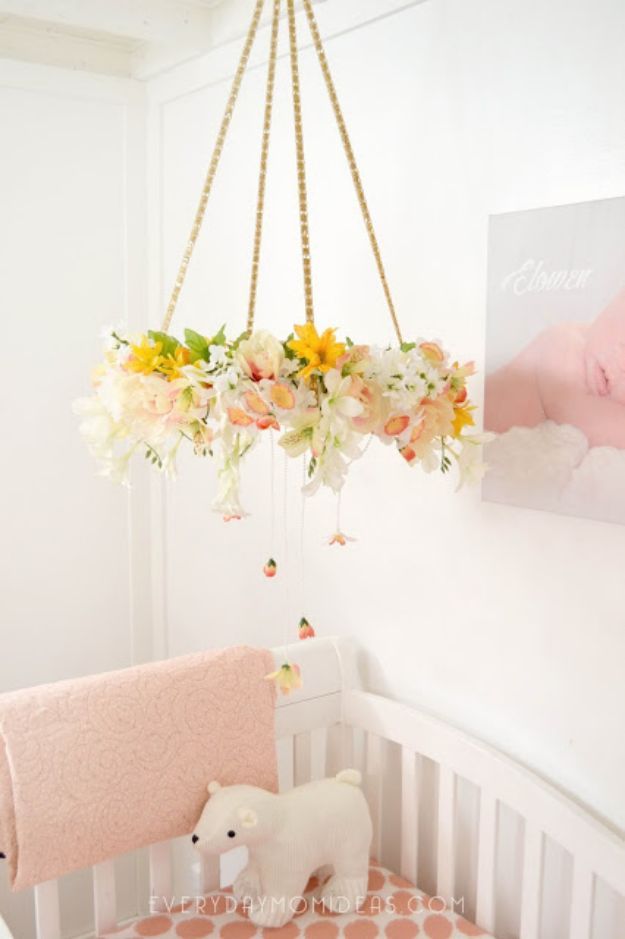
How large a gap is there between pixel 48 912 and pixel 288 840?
0.46 m

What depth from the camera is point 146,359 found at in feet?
4.74

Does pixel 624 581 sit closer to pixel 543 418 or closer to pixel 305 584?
pixel 543 418

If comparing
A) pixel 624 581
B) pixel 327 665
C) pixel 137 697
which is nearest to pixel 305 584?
pixel 327 665

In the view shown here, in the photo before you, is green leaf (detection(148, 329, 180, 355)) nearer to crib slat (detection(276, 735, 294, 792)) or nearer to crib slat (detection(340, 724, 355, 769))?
crib slat (detection(340, 724, 355, 769))

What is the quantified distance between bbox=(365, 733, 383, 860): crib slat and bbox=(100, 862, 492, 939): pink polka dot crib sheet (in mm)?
170

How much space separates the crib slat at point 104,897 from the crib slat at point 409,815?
584mm

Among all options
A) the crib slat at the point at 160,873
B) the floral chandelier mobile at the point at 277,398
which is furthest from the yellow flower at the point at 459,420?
the crib slat at the point at 160,873

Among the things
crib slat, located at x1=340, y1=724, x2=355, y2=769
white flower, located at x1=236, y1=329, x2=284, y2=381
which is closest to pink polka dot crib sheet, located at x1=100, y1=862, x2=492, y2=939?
crib slat, located at x1=340, y1=724, x2=355, y2=769

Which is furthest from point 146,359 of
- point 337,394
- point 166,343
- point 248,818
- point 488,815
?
point 488,815

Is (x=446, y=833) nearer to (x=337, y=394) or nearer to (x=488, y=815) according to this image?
(x=488, y=815)

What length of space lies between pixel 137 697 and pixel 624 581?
890 millimetres

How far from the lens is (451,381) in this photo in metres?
1.51

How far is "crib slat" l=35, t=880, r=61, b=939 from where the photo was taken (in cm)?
181

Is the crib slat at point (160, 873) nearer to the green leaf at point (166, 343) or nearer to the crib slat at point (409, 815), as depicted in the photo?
the crib slat at point (409, 815)
